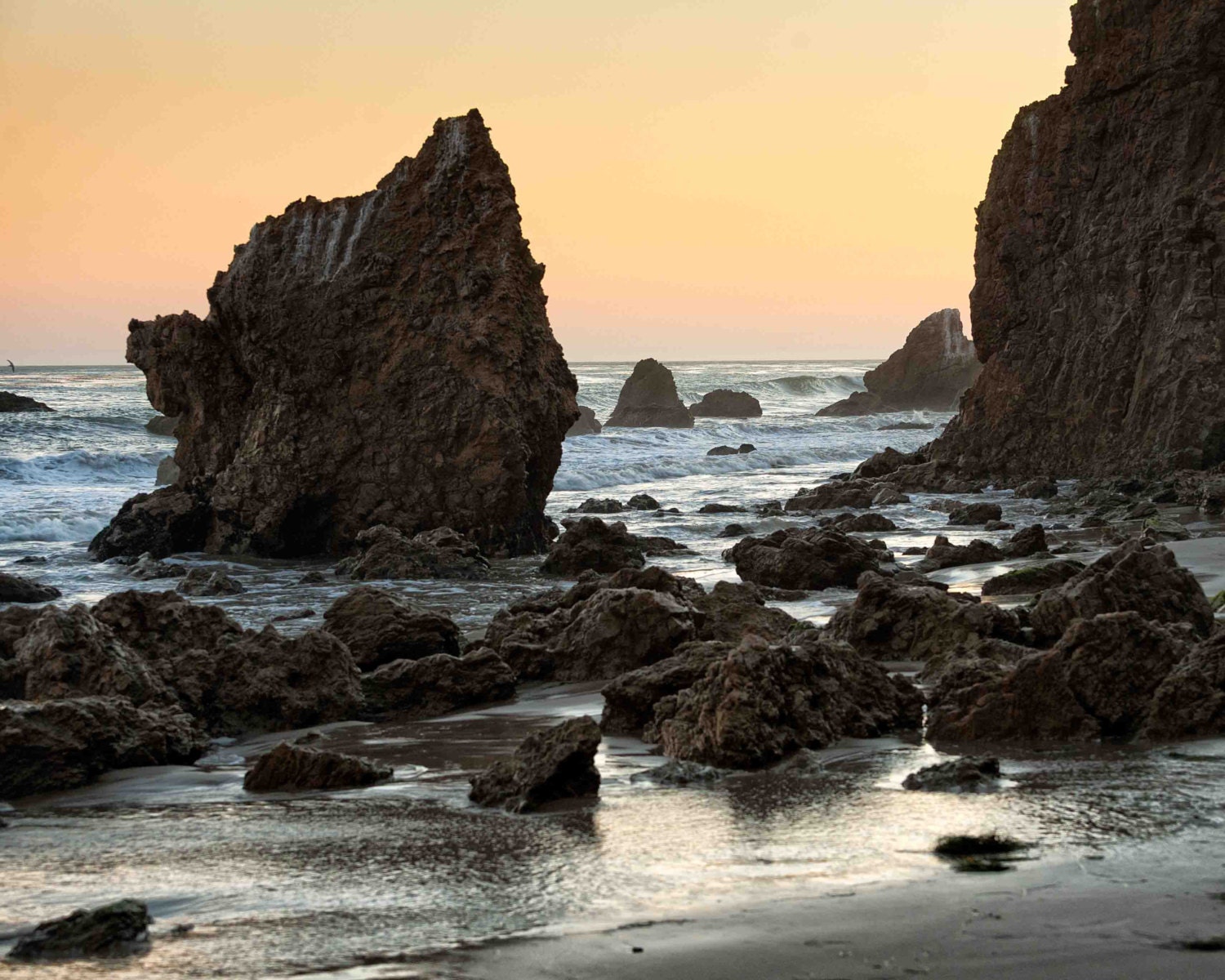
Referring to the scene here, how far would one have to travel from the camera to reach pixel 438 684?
6.91 metres

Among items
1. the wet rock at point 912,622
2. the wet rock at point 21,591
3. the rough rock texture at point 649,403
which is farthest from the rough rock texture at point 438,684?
the rough rock texture at point 649,403

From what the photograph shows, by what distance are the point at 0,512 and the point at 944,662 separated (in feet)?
58.1

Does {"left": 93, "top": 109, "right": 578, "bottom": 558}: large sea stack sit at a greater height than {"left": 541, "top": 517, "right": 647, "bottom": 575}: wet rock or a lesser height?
greater

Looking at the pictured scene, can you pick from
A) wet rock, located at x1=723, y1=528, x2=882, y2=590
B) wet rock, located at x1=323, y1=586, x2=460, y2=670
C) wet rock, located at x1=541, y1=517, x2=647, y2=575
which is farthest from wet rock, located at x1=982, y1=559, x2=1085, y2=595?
wet rock, located at x1=541, y1=517, x2=647, y2=575

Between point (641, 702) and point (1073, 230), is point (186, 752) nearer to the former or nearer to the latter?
point (641, 702)

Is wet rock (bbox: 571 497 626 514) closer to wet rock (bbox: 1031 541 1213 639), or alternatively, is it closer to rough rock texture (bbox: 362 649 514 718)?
rough rock texture (bbox: 362 649 514 718)

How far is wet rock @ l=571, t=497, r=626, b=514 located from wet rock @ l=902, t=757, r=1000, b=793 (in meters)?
17.8

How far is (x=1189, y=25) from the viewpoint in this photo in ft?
68.7

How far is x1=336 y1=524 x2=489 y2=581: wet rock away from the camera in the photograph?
44.3 ft

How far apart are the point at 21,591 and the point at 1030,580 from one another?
29.3ft

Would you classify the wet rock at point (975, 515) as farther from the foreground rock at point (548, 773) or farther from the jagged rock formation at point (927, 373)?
the jagged rock formation at point (927, 373)

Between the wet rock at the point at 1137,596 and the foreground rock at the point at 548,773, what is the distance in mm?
3133

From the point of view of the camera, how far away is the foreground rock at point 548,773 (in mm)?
4359

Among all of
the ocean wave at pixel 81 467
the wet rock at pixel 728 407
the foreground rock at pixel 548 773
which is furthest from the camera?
the wet rock at pixel 728 407
